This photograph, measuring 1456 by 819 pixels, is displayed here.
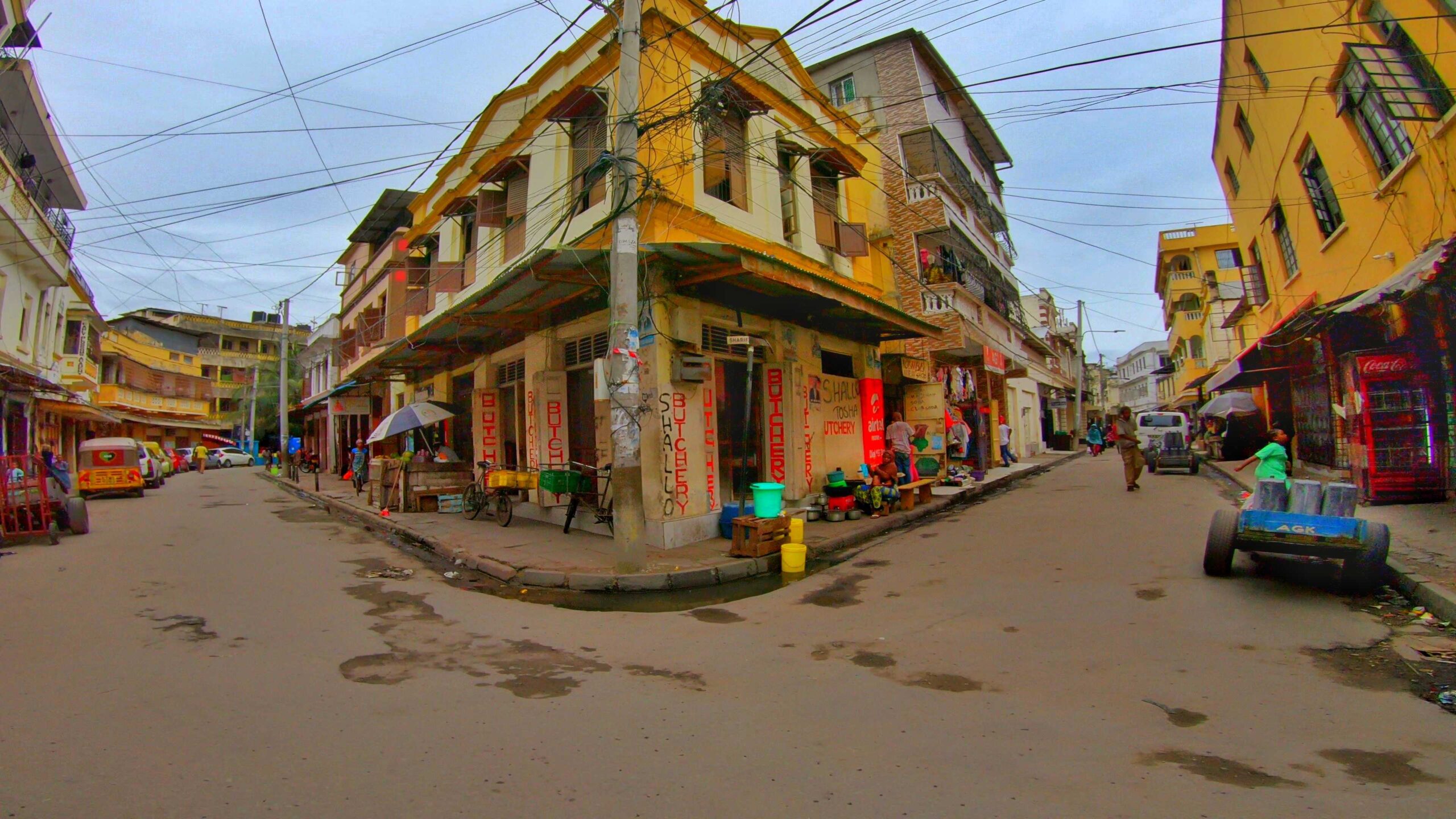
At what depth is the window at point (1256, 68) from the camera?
14.4 m

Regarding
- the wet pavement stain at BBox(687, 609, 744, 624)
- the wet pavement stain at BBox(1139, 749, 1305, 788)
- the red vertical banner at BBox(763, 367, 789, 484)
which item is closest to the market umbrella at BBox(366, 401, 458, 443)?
the red vertical banner at BBox(763, 367, 789, 484)

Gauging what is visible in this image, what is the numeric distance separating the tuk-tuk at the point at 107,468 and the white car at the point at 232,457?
23.2 m

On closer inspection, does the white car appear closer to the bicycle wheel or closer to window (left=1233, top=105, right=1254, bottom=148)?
the bicycle wheel

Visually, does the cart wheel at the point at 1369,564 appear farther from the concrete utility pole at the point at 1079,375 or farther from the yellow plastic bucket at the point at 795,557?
the concrete utility pole at the point at 1079,375

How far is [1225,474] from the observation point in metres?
17.1

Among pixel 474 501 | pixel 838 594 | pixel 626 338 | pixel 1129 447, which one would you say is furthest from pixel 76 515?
pixel 1129 447

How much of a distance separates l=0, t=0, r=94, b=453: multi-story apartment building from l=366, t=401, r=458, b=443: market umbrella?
32.9 feet

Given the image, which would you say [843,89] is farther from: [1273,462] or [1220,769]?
[1220,769]

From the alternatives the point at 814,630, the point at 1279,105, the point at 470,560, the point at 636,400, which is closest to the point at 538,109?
the point at 636,400

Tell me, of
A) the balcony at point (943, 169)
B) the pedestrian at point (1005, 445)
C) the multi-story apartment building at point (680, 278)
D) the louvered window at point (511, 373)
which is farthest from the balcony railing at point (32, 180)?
the pedestrian at point (1005, 445)

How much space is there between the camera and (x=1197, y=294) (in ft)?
122

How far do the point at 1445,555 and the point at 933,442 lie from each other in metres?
10.8

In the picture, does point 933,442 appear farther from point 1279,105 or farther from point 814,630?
point 814,630

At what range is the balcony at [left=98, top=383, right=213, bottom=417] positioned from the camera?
35.2 m
